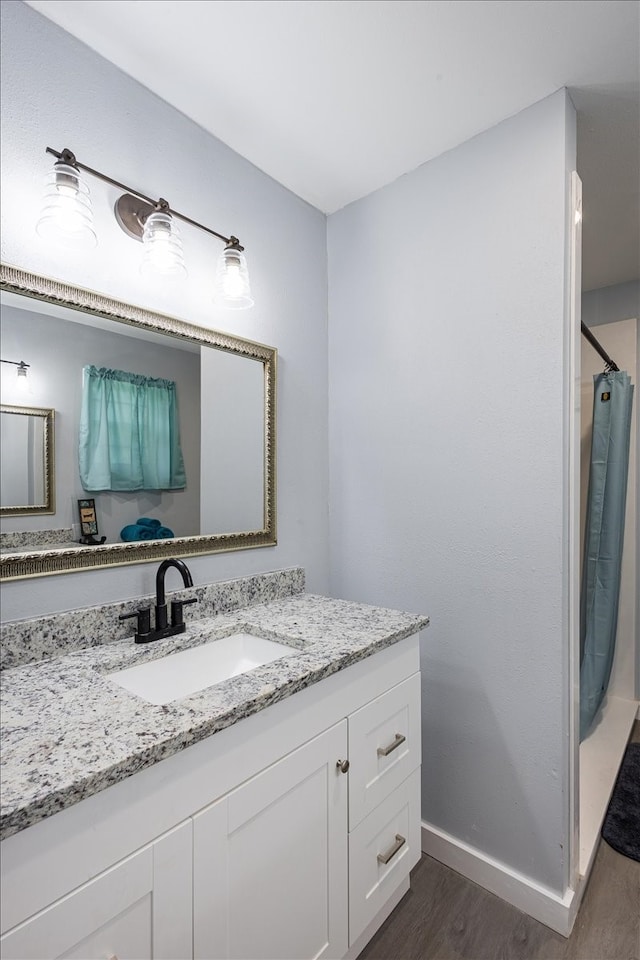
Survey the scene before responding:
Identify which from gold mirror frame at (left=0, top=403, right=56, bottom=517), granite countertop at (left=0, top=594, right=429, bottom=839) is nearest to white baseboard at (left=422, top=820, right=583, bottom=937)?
granite countertop at (left=0, top=594, right=429, bottom=839)

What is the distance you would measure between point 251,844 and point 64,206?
4.76ft

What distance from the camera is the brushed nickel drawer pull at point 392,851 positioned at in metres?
1.30

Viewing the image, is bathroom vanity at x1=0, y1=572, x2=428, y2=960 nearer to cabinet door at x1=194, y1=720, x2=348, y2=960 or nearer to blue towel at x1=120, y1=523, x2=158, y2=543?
cabinet door at x1=194, y1=720, x2=348, y2=960

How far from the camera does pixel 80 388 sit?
1290mm

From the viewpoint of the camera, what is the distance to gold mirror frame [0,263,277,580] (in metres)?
1.16

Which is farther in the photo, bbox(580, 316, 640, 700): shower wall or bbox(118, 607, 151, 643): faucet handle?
bbox(580, 316, 640, 700): shower wall

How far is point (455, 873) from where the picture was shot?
1637 mm

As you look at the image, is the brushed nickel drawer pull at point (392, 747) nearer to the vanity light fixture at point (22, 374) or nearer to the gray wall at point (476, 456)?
the gray wall at point (476, 456)

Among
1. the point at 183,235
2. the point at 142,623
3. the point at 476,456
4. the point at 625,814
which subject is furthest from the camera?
the point at 625,814

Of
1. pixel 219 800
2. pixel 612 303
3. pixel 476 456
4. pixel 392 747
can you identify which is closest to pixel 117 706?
pixel 219 800

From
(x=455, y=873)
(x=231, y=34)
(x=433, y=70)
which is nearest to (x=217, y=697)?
(x=455, y=873)

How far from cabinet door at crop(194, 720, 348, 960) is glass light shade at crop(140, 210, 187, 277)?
1285 millimetres

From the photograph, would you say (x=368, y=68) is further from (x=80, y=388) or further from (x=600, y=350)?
(x=600, y=350)

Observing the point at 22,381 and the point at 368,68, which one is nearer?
the point at 22,381
